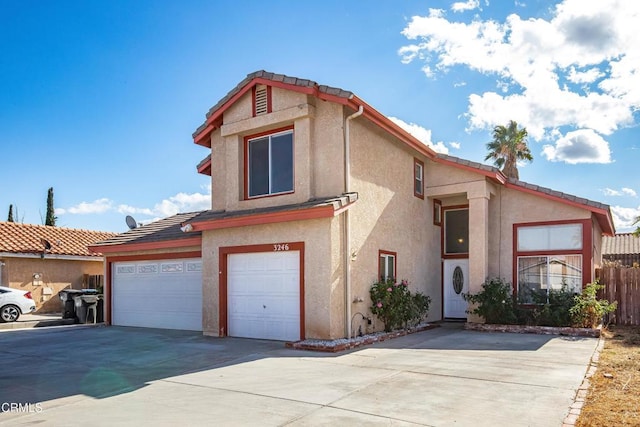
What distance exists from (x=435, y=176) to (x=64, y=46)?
40.3ft

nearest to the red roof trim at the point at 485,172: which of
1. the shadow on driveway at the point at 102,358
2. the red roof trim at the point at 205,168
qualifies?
the red roof trim at the point at 205,168

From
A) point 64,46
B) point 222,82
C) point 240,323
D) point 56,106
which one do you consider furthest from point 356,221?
point 56,106

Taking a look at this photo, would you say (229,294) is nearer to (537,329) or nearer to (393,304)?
(393,304)

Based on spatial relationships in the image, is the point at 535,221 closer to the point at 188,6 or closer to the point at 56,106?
the point at 188,6

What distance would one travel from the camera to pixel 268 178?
45.6 feet

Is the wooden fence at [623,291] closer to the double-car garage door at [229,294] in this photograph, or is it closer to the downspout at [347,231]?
the downspout at [347,231]

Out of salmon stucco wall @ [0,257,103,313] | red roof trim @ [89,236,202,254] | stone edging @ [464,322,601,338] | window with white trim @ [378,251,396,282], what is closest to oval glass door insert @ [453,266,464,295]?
stone edging @ [464,322,601,338]

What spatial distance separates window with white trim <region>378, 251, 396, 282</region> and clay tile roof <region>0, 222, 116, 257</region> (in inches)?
551

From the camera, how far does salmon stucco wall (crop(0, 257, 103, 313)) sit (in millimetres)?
22195

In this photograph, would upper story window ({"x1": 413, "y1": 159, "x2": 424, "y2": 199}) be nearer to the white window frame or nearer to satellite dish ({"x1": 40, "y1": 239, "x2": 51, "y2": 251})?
the white window frame

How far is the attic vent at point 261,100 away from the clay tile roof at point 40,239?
1239cm

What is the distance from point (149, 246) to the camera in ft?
56.4

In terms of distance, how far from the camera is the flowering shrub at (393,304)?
44.0ft
